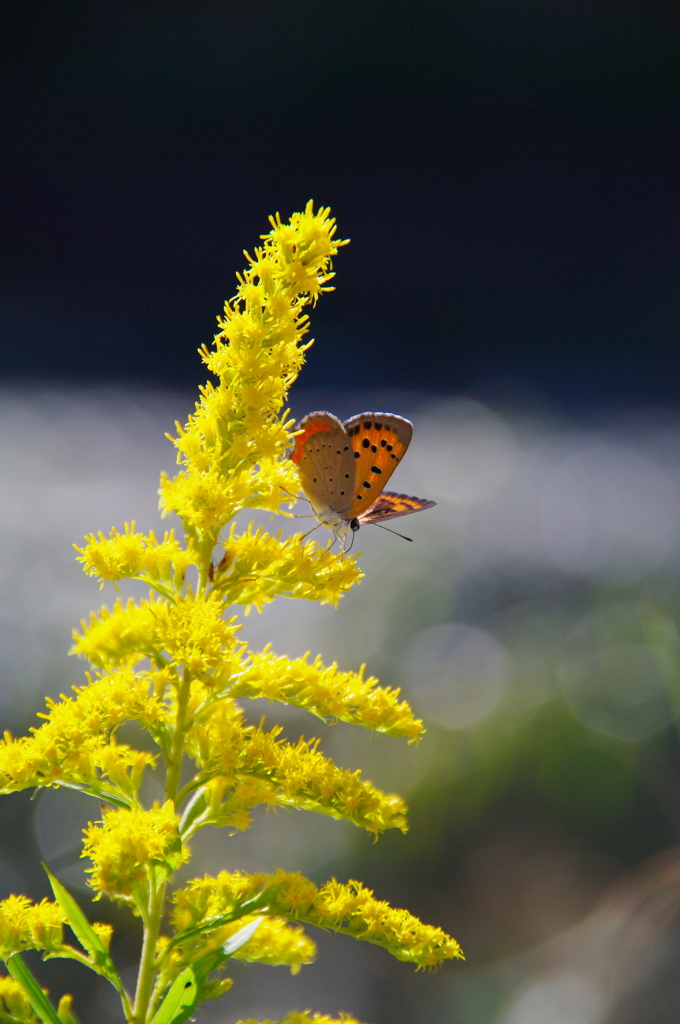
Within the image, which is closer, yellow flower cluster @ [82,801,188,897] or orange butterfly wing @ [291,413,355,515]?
yellow flower cluster @ [82,801,188,897]

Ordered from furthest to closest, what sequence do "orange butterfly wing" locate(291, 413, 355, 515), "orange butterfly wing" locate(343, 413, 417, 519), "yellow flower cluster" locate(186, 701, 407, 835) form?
"orange butterfly wing" locate(343, 413, 417, 519) < "orange butterfly wing" locate(291, 413, 355, 515) < "yellow flower cluster" locate(186, 701, 407, 835)

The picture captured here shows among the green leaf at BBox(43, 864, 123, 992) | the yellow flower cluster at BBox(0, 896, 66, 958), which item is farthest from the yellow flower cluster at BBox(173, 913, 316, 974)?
the yellow flower cluster at BBox(0, 896, 66, 958)

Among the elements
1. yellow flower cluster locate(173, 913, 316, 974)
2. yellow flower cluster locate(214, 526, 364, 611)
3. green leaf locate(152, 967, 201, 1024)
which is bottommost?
green leaf locate(152, 967, 201, 1024)

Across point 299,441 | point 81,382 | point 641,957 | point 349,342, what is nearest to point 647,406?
point 349,342

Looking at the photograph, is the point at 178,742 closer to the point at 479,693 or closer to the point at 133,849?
the point at 133,849

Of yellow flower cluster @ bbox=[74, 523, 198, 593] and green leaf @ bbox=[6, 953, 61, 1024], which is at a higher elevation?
yellow flower cluster @ bbox=[74, 523, 198, 593]

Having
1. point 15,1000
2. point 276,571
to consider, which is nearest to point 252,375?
point 276,571

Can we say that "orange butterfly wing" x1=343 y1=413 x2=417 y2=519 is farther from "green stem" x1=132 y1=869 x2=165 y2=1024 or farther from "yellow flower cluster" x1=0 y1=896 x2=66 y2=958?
"yellow flower cluster" x1=0 y1=896 x2=66 y2=958

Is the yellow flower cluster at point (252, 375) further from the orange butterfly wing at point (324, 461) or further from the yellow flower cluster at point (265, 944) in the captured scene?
the yellow flower cluster at point (265, 944)
